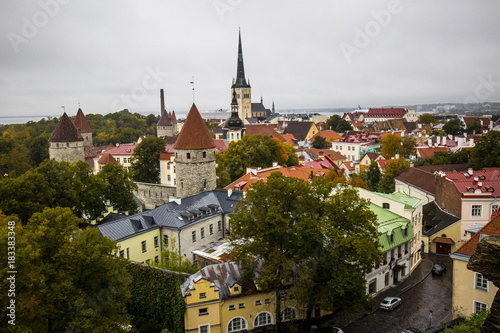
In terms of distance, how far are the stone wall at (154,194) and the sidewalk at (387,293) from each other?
73.5 feet

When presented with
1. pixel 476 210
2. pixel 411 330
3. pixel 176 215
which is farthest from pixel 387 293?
pixel 176 215

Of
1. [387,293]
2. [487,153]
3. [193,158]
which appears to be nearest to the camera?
[387,293]

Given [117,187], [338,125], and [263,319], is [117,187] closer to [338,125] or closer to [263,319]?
[263,319]

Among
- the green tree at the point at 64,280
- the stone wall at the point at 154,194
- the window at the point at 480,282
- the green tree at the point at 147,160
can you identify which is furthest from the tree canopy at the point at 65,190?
the window at the point at 480,282

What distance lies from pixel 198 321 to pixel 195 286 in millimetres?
1593

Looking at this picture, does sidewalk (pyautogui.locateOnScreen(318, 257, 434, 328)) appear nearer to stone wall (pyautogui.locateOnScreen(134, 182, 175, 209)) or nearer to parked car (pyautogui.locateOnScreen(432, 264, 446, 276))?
parked car (pyautogui.locateOnScreen(432, 264, 446, 276))

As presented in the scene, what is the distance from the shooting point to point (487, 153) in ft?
136

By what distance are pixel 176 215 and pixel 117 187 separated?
26.7 ft

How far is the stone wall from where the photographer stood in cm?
4104

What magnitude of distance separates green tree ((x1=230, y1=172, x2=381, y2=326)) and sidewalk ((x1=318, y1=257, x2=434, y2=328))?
1.80m

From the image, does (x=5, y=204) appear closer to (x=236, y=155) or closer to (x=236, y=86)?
(x=236, y=155)

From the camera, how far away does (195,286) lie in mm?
18578

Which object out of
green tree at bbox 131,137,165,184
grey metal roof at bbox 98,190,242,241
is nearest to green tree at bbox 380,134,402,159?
green tree at bbox 131,137,165,184

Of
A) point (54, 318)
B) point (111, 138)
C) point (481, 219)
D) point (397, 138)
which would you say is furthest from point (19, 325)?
point (111, 138)
